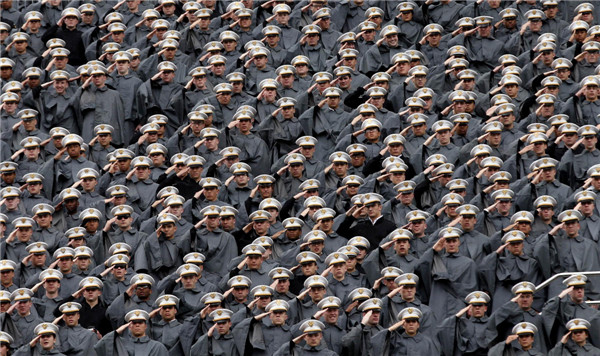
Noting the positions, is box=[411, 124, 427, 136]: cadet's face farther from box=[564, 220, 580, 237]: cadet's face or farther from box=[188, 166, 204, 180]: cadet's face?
box=[564, 220, 580, 237]: cadet's face

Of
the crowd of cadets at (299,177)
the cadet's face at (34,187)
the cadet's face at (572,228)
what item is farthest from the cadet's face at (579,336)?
the cadet's face at (34,187)

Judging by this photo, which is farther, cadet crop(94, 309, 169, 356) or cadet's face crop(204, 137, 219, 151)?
cadet's face crop(204, 137, 219, 151)

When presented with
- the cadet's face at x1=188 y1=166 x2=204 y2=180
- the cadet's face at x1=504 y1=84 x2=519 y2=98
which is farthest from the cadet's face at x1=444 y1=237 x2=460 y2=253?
the cadet's face at x1=504 y1=84 x2=519 y2=98

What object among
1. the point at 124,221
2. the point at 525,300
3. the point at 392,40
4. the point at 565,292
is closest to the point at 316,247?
the point at 124,221

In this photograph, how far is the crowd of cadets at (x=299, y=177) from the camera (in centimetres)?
2747

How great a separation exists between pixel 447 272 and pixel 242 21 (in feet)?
27.7

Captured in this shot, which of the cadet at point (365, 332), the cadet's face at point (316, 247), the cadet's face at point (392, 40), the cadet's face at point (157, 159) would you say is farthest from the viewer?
the cadet's face at point (392, 40)

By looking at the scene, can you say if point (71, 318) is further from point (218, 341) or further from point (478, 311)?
point (478, 311)

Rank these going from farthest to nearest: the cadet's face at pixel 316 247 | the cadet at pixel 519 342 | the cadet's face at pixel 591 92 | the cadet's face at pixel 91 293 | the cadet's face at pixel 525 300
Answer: the cadet's face at pixel 591 92 < the cadet's face at pixel 316 247 < the cadet's face at pixel 91 293 < the cadet's face at pixel 525 300 < the cadet at pixel 519 342

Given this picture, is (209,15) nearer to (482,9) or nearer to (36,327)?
(482,9)

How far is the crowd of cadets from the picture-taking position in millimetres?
27469

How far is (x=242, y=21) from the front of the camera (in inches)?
1384

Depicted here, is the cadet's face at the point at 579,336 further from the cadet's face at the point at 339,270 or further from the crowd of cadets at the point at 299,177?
the cadet's face at the point at 339,270

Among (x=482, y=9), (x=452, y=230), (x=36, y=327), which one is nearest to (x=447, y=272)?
(x=452, y=230)
